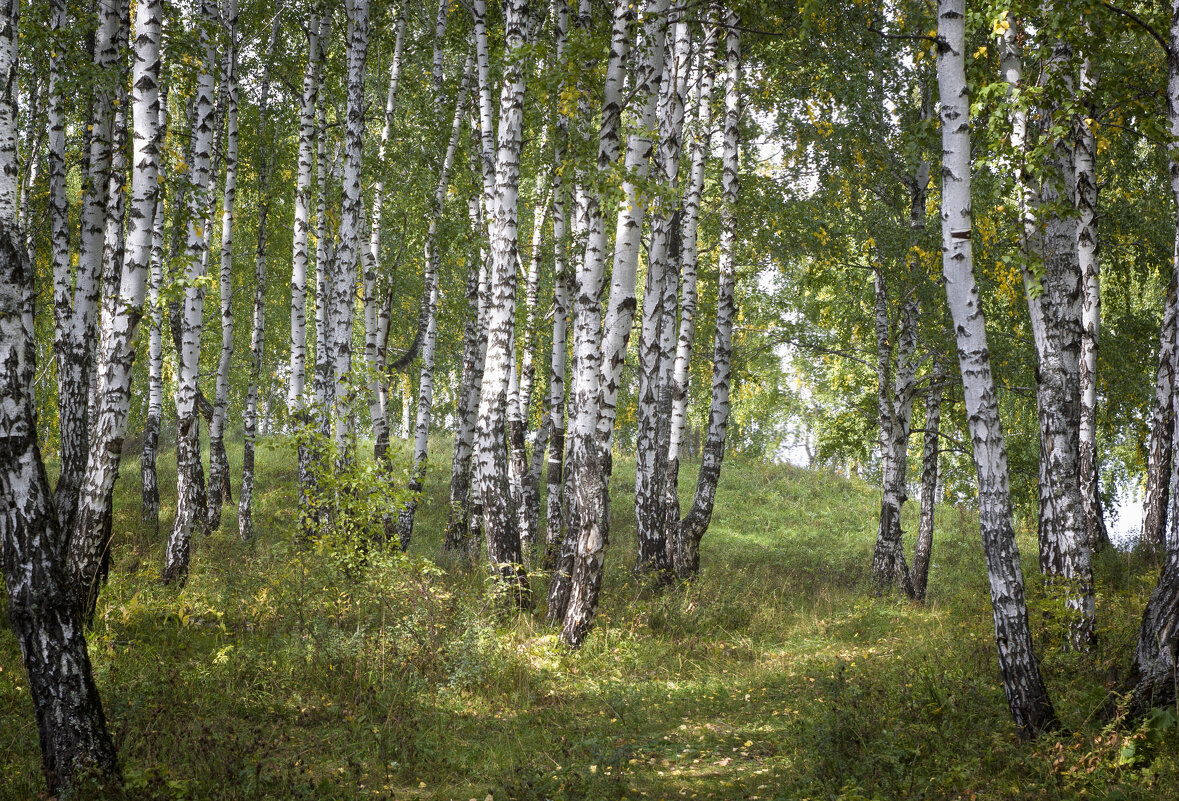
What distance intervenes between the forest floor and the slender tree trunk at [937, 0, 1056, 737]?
379 mm

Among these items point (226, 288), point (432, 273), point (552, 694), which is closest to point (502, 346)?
point (552, 694)

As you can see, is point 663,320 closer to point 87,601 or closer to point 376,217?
point 376,217

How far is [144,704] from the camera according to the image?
5723 millimetres

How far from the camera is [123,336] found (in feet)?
22.9

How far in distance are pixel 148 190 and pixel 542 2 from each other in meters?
8.28

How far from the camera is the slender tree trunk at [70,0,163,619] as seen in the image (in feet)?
22.5

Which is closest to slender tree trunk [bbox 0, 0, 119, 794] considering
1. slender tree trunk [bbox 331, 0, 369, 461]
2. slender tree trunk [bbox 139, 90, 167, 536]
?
slender tree trunk [bbox 139, 90, 167, 536]

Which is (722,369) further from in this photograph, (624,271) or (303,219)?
(303,219)

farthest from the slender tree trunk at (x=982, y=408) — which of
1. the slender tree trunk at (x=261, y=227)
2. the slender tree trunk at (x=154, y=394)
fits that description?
the slender tree trunk at (x=261, y=227)

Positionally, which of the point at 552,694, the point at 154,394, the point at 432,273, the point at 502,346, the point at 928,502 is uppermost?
the point at 432,273

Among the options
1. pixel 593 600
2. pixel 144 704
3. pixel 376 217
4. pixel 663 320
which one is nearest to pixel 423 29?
pixel 376 217

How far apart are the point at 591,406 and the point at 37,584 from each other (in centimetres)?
529

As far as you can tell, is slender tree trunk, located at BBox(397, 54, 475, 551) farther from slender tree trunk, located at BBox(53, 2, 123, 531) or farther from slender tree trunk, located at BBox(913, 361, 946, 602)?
slender tree trunk, located at BBox(913, 361, 946, 602)

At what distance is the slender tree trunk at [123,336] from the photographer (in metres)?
6.84
